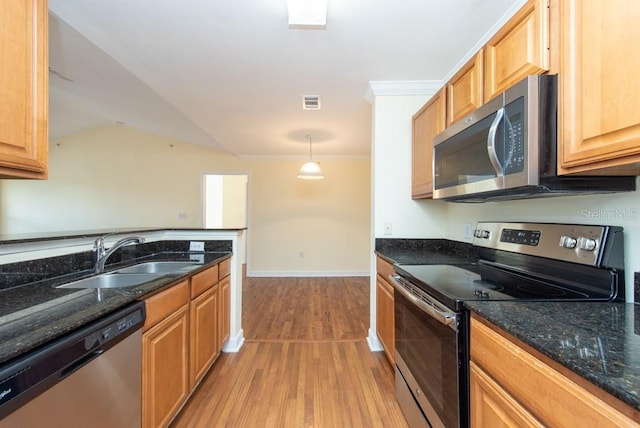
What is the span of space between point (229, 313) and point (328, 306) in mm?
1611

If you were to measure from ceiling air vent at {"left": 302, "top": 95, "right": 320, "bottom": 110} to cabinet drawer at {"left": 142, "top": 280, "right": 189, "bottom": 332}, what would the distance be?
2.01 meters

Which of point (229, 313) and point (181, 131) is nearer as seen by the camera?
point (229, 313)

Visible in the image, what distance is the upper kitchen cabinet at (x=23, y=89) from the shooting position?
97cm

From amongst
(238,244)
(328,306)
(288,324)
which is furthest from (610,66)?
(328,306)

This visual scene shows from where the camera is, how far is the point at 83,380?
0.97 m

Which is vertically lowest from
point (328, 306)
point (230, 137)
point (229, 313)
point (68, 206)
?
point (328, 306)

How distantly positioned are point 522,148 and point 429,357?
3.29 ft

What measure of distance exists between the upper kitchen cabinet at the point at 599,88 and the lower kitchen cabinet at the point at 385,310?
4.42 ft

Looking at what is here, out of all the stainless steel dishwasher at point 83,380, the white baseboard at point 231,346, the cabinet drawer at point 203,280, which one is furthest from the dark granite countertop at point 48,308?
the white baseboard at point 231,346

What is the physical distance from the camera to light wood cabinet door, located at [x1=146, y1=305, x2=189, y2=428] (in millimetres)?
1312

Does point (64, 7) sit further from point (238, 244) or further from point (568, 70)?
point (568, 70)

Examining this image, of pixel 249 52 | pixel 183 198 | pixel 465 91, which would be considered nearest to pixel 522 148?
pixel 465 91

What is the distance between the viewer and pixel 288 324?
3148 mm
